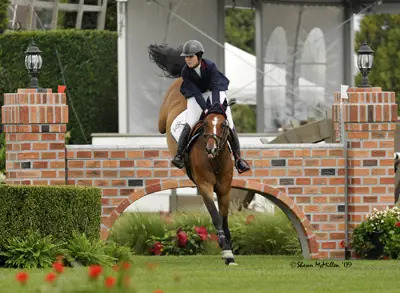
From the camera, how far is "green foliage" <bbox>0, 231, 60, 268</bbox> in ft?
45.8

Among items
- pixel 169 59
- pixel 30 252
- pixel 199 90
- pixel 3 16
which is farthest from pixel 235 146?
pixel 3 16

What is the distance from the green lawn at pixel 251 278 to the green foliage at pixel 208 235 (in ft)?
13.4

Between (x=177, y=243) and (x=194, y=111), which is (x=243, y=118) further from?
(x=194, y=111)

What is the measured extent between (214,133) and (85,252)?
1903 mm

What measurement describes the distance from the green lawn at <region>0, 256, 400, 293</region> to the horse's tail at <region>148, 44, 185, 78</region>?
3.19 metres

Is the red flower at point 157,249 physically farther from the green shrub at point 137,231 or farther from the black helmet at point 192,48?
the black helmet at point 192,48

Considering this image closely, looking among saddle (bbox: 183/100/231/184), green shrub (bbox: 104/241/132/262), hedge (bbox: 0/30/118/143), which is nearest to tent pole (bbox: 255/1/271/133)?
hedge (bbox: 0/30/118/143)

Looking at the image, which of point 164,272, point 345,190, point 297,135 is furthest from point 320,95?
point 164,272

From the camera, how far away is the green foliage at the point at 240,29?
4838 cm

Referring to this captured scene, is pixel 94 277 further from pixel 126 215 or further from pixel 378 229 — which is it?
pixel 126 215

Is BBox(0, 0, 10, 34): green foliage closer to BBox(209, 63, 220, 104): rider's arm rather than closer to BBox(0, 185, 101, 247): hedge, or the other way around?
BBox(209, 63, 220, 104): rider's arm

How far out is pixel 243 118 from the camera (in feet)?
150

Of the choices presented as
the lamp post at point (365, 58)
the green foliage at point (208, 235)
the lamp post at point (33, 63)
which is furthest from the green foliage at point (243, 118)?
the lamp post at point (33, 63)

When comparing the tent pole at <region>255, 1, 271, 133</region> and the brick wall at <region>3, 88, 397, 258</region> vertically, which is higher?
the tent pole at <region>255, 1, 271, 133</region>
